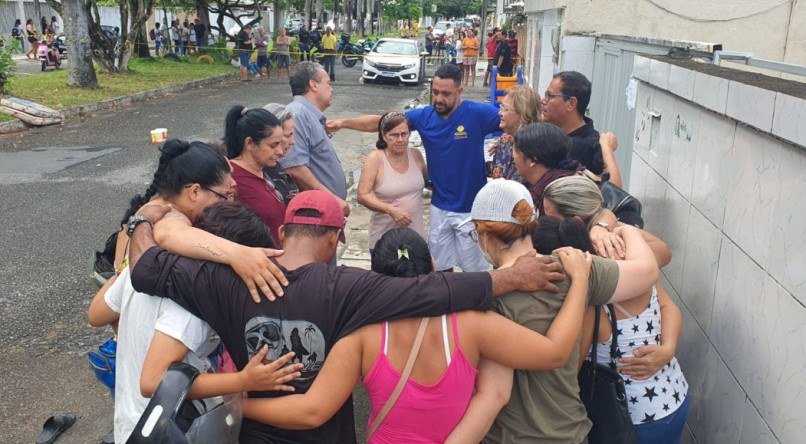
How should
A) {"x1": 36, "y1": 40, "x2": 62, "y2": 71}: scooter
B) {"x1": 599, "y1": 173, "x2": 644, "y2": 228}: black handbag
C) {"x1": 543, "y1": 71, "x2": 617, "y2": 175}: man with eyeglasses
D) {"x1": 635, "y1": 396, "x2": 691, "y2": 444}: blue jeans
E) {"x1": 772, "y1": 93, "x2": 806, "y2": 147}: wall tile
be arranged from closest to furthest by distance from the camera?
1. {"x1": 772, "y1": 93, "x2": 806, "y2": 147}: wall tile
2. {"x1": 635, "y1": 396, "x2": 691, "y2": 444}: blue jeans
3. {"x1": 599, "y1": 173, "x2": 644, "y2": 228}: black handbag
4. {"x1": 543, "y1": 71, "x2": 617, "y2": 175}: man with eyeglasses
5. {"x1": 36, "y1": 40, "x2": 62, "y2": 71}: scooter

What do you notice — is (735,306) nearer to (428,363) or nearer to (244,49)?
(428,363)

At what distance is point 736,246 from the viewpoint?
277 cm

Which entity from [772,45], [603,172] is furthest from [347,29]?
[603,172]

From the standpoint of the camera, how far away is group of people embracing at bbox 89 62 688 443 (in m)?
2.25

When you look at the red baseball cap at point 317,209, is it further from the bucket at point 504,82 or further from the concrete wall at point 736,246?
the bucket at point 504,82

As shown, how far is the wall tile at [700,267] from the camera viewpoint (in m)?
3.04

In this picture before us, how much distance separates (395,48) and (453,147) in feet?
69.4

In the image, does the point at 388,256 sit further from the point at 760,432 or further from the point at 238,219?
the point at 760,432

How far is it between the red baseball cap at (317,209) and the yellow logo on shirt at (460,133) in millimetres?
2558

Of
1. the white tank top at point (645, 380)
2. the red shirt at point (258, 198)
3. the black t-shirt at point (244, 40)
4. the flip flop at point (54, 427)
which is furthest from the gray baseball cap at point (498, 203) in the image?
the black t-shirt at point (244, 40)

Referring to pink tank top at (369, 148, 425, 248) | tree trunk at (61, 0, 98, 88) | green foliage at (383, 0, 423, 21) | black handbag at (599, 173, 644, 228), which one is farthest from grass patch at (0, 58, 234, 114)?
green foliage at (383, 0, 423, 21)

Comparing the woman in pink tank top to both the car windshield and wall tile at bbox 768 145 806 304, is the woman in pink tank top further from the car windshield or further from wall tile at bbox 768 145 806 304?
the car windshield

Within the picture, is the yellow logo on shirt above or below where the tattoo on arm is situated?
above

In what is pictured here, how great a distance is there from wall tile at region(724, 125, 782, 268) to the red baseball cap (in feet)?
4.80
